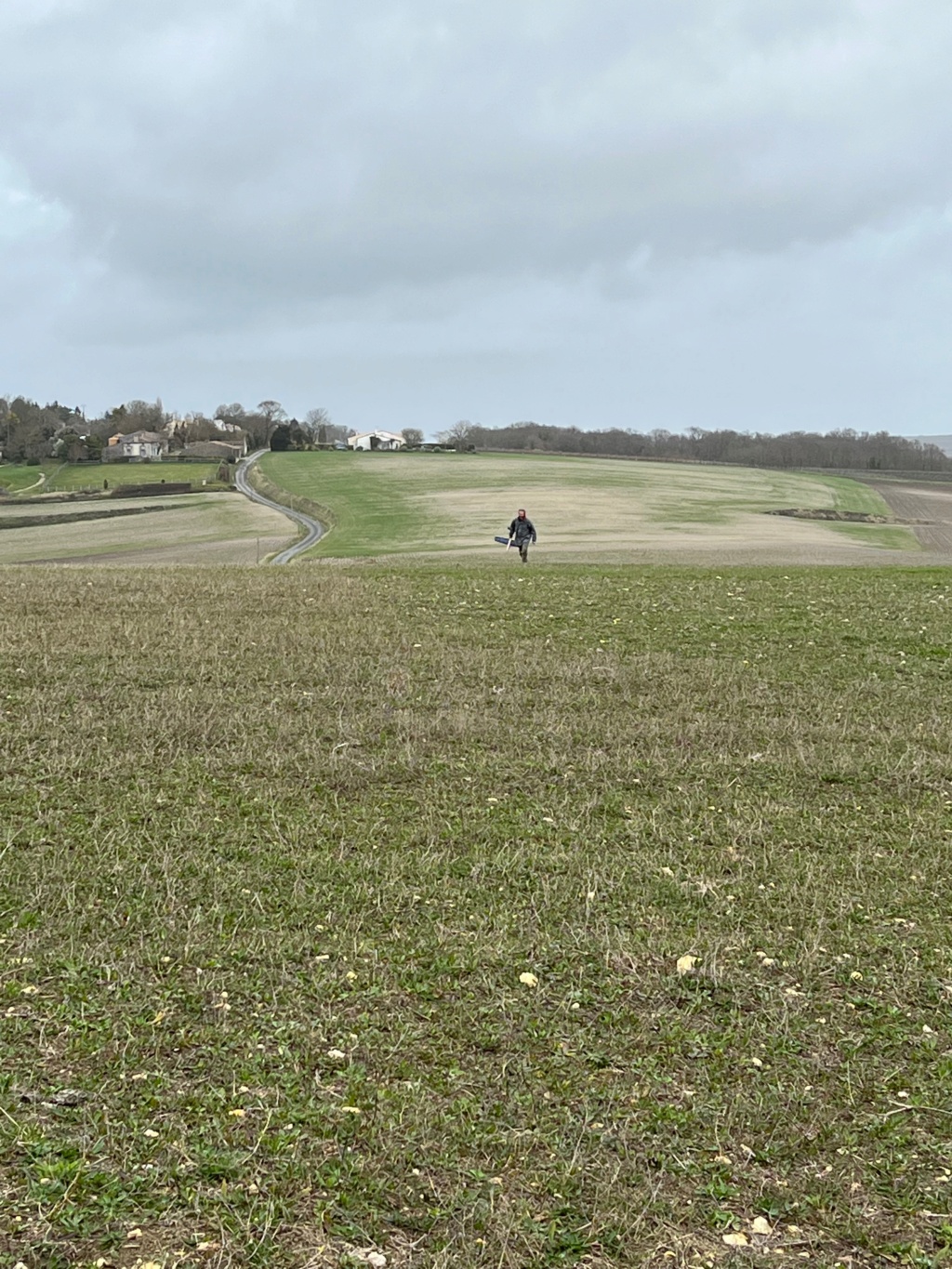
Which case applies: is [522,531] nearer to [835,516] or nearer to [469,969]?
[469,969]

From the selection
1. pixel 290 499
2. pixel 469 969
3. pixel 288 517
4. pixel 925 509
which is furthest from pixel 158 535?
pixel 469 969

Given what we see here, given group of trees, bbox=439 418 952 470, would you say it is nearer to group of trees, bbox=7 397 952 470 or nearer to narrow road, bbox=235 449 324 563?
group of trees, bbox=7 397 952 470

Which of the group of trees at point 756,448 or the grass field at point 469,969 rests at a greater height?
the group of trees at point 756,448

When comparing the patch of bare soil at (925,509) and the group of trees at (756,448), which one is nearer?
the patch of bare soil at (925,509)

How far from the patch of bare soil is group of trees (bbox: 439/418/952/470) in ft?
93.7

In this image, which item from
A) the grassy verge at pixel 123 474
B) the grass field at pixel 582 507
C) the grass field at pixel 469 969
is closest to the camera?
the grass field at pixel 469 969

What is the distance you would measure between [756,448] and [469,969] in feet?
590

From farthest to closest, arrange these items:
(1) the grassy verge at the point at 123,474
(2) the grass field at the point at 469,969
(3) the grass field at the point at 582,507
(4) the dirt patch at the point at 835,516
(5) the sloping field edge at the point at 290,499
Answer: (1) the grassy verge at the point at 123,474
(5) the sloping field edge at the point at 290,499
(4) the dirt patch at the point at 835,516
(3) the grass field at the point at 582,507
(2) the grass field at the point at 469,969

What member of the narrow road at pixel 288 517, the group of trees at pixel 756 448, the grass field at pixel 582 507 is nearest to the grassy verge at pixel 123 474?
the narrow road at pixel 288 517

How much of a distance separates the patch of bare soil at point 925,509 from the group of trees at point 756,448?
2855 cm

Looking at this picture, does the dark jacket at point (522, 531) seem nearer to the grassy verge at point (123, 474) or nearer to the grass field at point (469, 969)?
the grass field at point (469, 969)

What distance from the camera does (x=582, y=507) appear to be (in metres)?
82.3

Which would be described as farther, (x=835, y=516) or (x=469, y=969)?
(x=835, y=516)

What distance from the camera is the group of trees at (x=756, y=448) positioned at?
535 ft
